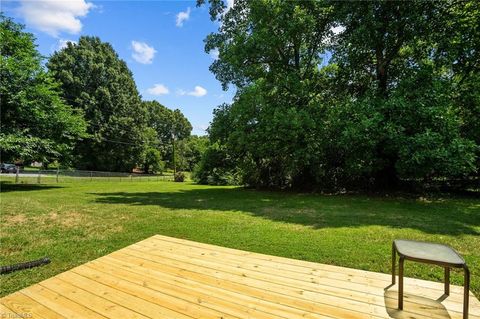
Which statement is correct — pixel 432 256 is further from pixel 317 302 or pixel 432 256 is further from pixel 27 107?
pixel 27 107

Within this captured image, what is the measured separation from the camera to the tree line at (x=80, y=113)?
12992mm

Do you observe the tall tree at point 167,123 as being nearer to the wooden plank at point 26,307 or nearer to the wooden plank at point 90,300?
the wooden plank at point 90,300

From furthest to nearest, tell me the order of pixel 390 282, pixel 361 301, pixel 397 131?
pixel 397 131 < pixel 390 282 < pixel 361 301

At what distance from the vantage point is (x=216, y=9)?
1509 centimetres

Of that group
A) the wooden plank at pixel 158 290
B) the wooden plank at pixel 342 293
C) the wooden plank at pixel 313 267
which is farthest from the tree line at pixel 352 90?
the wooden plank at pixel 158 290

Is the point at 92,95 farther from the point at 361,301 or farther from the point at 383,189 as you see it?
the point at 361,301

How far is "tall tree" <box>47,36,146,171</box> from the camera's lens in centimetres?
2764

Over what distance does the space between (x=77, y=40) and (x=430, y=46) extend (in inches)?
1324

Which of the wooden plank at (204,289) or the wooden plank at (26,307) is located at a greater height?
the wooden plank at (204,289)

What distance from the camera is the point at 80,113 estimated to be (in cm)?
2388

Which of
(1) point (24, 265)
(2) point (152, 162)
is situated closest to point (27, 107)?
(1) point (24, 265)

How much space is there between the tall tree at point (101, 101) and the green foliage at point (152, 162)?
4.11 meters

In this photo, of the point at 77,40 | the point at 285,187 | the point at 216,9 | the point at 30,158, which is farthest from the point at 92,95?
the point at 285,187

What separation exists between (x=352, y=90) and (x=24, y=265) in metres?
14.1
